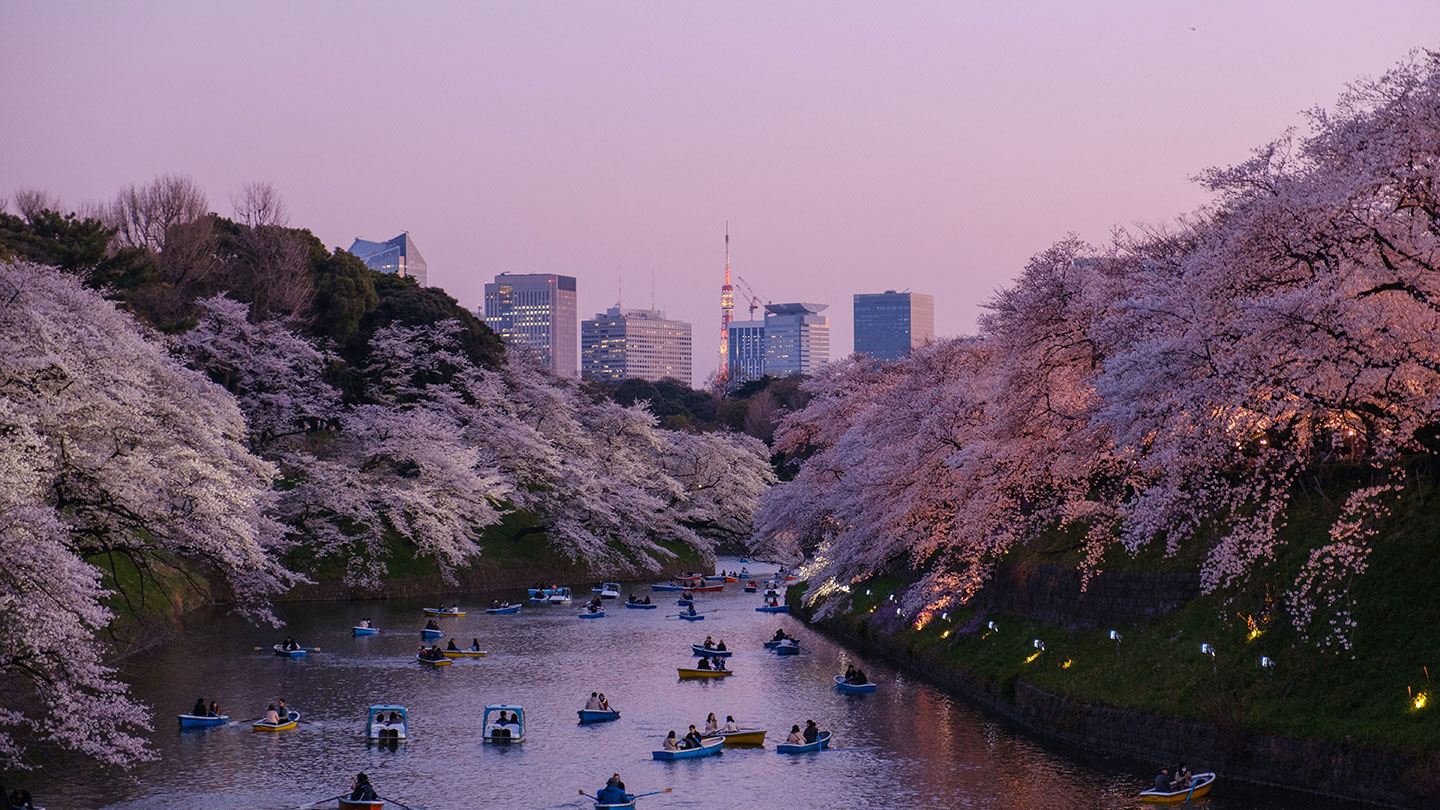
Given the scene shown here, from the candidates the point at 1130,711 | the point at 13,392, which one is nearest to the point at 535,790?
the point at 1130,711

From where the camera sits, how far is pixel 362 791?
27656 millimetres

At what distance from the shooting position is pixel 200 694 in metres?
41.0

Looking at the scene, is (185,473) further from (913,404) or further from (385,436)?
(385,436)

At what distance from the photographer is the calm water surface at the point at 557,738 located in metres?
29.0

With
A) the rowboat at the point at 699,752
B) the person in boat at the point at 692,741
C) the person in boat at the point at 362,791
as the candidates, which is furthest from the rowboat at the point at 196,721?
the person in boat at the point at 692,741

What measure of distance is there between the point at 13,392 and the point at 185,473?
514 cm

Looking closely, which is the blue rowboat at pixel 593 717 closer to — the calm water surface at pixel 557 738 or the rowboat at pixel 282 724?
the calm water surface at pixel 557 738

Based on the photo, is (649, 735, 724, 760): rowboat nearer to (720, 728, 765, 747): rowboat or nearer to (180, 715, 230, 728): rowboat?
(720, 728, 765, 747): rowboat

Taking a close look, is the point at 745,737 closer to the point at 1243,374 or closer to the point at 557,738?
the point at 557,738

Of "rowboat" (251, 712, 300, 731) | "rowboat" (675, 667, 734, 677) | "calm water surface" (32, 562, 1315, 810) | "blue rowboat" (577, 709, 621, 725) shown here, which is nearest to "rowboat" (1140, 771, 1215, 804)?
"calm water surface" (32, 562, 1315, 810)

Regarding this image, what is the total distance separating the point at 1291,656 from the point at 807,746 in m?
12.7

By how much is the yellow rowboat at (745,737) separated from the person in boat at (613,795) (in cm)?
730

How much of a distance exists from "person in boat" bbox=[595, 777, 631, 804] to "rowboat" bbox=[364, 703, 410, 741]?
9066mm

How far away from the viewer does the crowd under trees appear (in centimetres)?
2292
